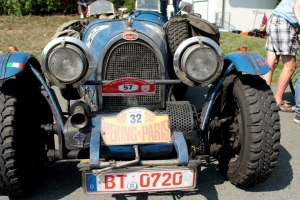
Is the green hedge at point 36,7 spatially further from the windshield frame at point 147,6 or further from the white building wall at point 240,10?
the windshield frame at point 147,6

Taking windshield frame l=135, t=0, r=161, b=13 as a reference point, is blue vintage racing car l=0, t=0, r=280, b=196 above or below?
below

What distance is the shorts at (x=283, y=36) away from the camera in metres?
4.94

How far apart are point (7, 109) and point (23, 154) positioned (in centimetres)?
40

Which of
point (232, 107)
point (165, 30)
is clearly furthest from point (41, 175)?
point (165, 30)

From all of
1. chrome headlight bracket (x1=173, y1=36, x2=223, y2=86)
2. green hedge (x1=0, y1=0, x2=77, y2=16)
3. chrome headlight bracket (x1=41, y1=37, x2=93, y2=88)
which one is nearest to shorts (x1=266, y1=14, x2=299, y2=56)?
chrome headlight bracket (x1=173, y1=36, x2=223, y2=86)

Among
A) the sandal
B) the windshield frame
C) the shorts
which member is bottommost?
the sandal

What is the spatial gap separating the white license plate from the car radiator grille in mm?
832

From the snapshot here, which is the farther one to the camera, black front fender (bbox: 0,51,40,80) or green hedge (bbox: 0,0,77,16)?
green hedge (bbox: 0,0,77,16)

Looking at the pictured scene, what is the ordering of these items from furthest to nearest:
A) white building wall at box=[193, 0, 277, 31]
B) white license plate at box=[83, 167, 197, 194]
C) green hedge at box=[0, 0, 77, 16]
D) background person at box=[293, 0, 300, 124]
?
white building wall at box=[193, 0, 277, 31]
green hedge at box=[0, 0, 77, 16]
background person at box=[293, 0, 300, 124]
white license plate at box=[83, 167, 197, 194]

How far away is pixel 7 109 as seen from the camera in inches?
107

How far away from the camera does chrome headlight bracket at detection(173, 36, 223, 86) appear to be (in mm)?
2771

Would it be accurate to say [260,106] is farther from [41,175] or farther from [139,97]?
[41,175]

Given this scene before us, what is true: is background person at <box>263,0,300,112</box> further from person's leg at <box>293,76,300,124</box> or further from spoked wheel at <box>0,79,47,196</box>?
spoked wheel at <box>0,79,47,196</box>

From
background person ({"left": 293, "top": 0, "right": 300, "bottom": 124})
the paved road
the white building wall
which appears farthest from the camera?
the white building wall
